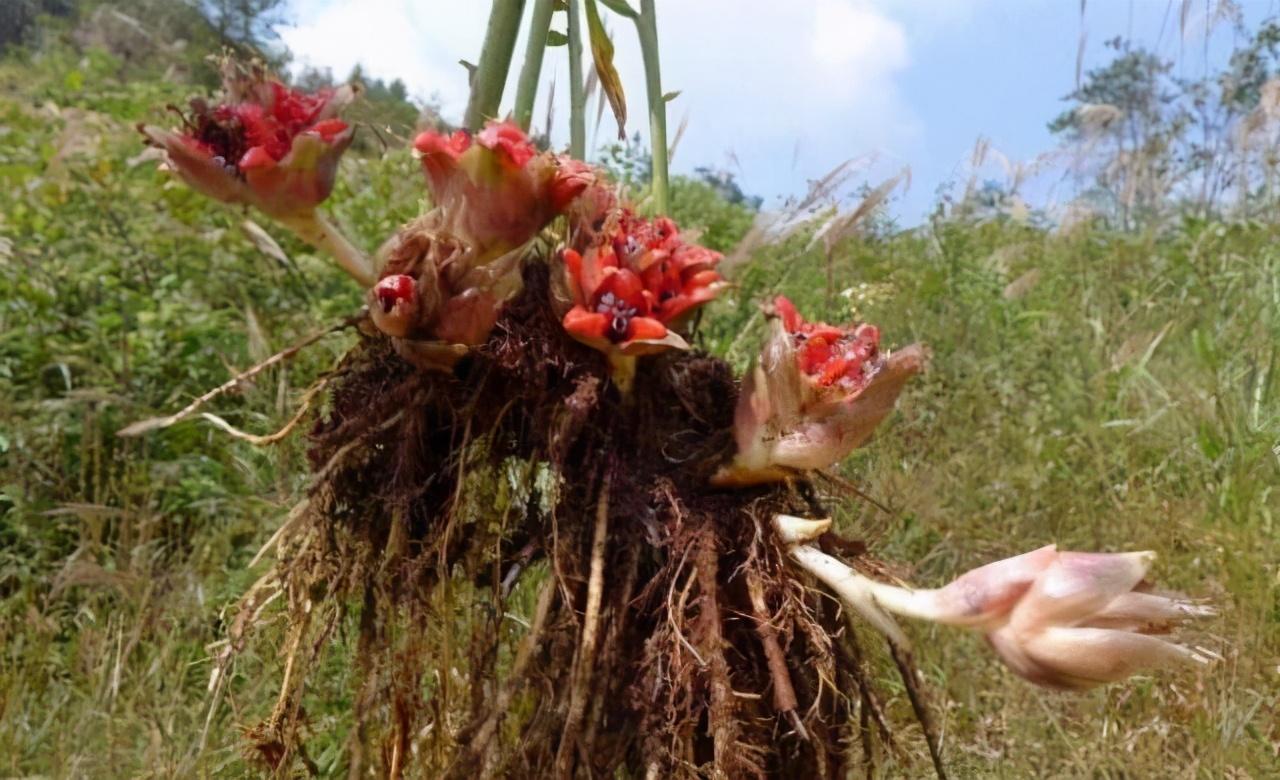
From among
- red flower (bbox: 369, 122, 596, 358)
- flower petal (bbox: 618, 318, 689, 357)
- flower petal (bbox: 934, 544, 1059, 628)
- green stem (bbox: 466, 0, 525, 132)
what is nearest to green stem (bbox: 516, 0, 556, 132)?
green stem (bbox: 466, 0, 525, 132)

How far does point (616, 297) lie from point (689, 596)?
0.22 metres

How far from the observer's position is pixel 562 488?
73 centimetres

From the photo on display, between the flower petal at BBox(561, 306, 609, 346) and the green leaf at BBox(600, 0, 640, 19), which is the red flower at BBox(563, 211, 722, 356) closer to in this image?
the flower petal at BBox(561, 306, 609, 346)

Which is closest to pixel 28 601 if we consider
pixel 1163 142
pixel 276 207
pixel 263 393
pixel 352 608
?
pixel 263 393

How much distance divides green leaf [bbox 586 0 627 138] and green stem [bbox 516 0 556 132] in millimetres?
92

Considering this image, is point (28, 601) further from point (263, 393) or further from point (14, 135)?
point (14, 135)

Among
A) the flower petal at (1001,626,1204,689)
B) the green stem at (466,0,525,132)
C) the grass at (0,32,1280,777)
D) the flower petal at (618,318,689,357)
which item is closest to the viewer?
A: the flower petal at (1001,626,1204,689)

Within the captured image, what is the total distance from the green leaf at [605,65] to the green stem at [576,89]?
0.13 feet

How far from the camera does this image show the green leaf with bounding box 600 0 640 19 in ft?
2.70

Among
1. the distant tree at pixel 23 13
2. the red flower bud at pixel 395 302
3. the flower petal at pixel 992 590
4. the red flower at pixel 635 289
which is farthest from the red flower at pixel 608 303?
the distant tree at pixel 23 13

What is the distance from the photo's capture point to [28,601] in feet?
5.77

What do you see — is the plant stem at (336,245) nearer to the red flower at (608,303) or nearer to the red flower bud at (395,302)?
the red flower bud at (395,302)

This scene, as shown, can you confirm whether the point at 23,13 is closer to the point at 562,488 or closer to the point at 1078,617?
the point at 562,488

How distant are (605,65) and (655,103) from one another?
11cm
